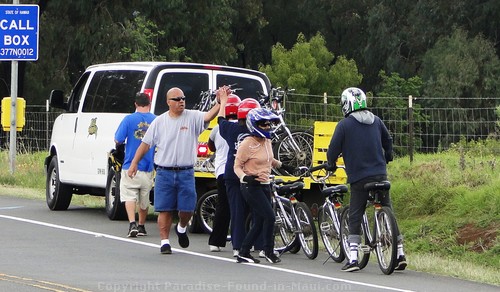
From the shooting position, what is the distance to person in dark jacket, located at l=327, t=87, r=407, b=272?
45.3ft

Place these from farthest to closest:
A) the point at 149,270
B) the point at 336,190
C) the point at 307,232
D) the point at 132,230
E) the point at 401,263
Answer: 1. the point at 132,230
2. the point at 307,232
3. the point at 336,190
4. the point at 401,263
5. the point at 149,270

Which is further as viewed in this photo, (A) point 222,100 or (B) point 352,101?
(A) point 222,100

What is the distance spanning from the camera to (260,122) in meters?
14.0

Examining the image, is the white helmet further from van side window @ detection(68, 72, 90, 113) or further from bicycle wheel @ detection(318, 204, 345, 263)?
van side window @ detection(68, 72, 90, 113)

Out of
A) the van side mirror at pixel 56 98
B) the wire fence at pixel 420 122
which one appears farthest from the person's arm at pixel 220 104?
the wire fence at pixel 420 122

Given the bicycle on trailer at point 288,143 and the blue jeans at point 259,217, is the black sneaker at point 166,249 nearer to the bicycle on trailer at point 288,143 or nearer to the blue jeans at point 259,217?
the blue jeans at point 259,217

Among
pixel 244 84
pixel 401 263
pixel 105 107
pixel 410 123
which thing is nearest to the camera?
pixel 401 263

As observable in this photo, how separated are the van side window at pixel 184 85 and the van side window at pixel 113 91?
44cm

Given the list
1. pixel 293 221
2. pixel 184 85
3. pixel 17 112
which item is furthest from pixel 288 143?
pixel 17 112

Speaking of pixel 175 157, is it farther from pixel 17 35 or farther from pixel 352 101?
pixel 17 35

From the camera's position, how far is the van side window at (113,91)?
18.5 metres

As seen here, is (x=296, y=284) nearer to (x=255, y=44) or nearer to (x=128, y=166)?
(x=128, y=166)

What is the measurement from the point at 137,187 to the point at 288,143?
84.0 inches

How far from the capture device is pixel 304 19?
71562mm
